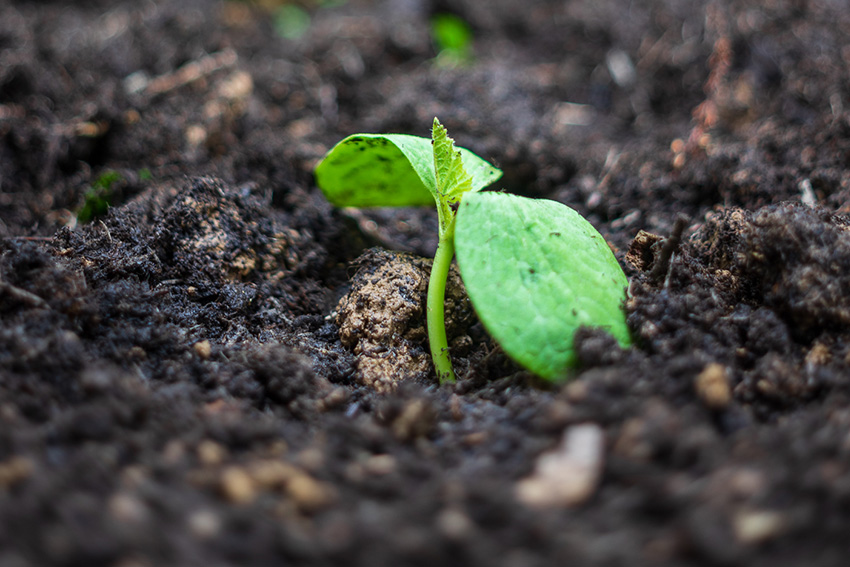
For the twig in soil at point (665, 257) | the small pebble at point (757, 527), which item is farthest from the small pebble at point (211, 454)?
the twig in soil at point (665, 257)

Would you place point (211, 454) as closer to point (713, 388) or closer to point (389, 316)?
point (389, 316)

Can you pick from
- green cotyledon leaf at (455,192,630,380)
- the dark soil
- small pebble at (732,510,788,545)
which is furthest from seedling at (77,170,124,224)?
small pebble at (732,510,788,545)

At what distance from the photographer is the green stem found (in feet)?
4.76

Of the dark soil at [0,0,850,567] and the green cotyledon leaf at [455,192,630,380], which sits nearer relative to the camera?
the dark soil at [0,0,850,567]

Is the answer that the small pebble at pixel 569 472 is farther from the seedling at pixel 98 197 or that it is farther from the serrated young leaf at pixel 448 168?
the seedling at pixel 98 197

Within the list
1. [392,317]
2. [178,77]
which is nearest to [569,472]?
[392,317]

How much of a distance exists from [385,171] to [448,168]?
11.8 inches

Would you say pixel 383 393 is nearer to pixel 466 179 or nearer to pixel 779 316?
pixel 466 179

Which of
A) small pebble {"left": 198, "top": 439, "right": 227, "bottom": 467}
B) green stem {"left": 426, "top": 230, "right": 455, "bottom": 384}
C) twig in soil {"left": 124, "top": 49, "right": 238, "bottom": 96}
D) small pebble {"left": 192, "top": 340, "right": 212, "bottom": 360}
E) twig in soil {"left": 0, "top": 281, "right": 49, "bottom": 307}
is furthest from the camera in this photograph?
twig in soil {"left": 124, "top": 49, "right": 238, "bottom": 96}

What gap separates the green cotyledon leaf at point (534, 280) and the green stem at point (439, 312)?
191 millimetres

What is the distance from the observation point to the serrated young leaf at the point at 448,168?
4.69 ft

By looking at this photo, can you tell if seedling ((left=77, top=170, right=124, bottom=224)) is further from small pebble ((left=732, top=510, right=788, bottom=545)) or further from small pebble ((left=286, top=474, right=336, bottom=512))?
small pebble ((left=732, top=510, right=788, bottom=545))

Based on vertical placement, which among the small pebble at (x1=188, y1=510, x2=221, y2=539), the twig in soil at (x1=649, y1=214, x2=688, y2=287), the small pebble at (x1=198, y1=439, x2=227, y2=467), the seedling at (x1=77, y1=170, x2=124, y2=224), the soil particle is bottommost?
the small pebble at (x1=188, y1=510, x2=221, y2=539)

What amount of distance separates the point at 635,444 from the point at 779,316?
2.23ft
